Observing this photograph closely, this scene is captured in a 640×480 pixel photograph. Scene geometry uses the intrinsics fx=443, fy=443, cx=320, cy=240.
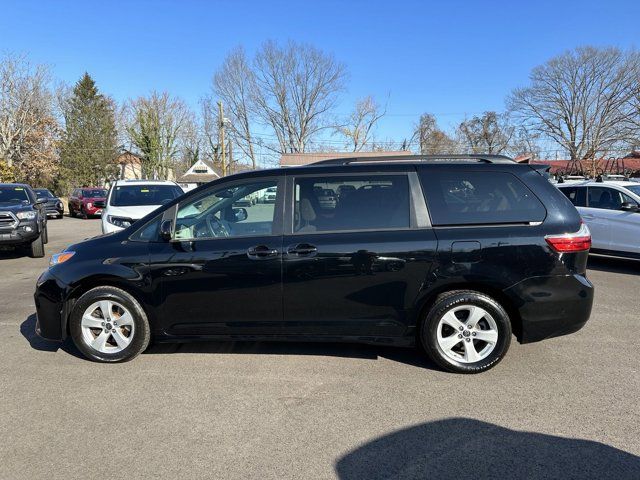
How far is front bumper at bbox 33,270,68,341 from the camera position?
4102mm

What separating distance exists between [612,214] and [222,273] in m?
7.97

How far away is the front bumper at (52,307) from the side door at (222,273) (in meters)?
0.95

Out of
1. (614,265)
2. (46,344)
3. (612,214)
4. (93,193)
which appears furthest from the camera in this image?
(93,193)

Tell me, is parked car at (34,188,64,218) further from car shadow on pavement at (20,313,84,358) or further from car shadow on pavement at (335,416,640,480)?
car shadow on pavement at (335,416,640,480)

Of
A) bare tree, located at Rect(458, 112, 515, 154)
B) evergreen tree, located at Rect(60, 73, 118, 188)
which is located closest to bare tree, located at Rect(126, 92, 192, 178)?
evergreen tree, located at Rect(60, 73, 118, 188)

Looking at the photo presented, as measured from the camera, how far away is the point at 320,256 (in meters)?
3.79

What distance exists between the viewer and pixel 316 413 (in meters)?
3.23

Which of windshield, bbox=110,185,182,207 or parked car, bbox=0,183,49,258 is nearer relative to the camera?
parked car, bbox=0,183,49,258

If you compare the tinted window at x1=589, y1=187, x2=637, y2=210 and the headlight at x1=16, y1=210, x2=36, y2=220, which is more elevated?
the tinted window at x1=589, y1=187, x2=637, y2=210

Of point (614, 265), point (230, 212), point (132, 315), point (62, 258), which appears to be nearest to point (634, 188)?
point (614, 265)

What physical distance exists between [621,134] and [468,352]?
5351cm

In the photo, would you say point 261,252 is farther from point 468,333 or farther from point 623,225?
point 623,225

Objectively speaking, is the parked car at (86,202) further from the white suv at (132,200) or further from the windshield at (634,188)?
the windshield at (634,188)

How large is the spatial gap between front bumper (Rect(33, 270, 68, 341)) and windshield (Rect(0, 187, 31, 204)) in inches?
296
